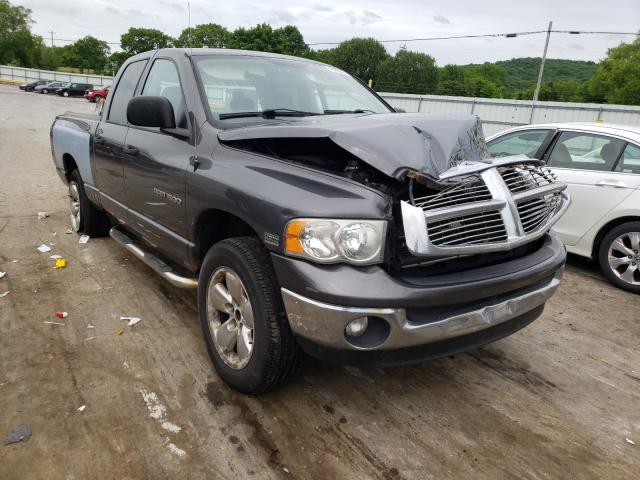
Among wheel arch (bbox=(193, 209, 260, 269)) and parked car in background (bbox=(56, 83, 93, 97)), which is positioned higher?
wheel arch (bbox=(193, 209, 260, 269))

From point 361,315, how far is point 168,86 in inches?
92.7

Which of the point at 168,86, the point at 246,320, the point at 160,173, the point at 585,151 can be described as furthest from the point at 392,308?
the point at 585,151

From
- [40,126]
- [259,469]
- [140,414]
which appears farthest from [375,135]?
[40,126]

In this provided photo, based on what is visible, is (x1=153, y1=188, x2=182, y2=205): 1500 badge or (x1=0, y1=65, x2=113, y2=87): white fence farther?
(x1=0, y1=65, x2=113, y2=87): white fence

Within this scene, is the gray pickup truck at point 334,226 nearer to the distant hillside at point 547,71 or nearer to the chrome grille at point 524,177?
the chrome grille at point 524,177

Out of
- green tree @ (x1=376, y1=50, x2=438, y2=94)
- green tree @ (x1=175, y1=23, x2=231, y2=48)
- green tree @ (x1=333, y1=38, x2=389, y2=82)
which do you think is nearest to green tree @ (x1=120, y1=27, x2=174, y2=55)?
green tree @ (x1=175, y1=23, x2=231, y2=48)

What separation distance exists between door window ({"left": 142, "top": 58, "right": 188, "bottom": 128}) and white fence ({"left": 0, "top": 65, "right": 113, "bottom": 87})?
56.4 m

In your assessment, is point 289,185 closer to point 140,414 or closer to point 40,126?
point 140,414

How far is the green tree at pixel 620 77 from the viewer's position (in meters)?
55.0

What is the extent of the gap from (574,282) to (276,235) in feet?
12.4

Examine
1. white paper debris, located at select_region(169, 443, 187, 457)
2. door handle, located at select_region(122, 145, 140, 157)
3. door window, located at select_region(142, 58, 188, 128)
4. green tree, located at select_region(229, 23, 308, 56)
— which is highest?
green tree, located at select_region(229, 23, 308, 56)

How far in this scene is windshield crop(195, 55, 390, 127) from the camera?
322 cm

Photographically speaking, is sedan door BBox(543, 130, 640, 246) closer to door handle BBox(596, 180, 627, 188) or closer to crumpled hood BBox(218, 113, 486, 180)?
door handle BBox(596, 180, 627, 188)

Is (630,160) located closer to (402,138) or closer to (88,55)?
(402,138)
